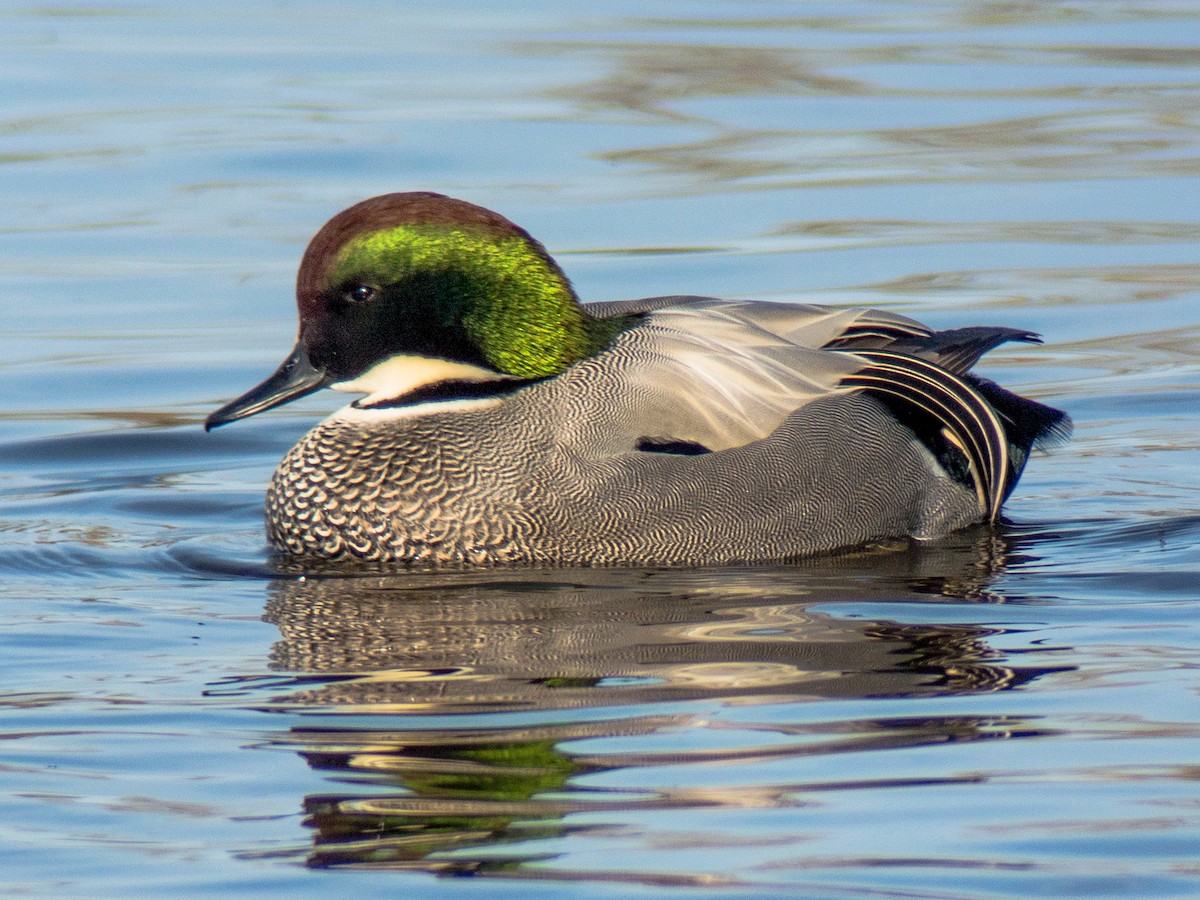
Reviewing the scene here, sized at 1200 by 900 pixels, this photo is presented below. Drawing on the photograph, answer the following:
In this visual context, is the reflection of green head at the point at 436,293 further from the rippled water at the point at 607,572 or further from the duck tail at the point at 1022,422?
the duck tail at the point at 1022,422

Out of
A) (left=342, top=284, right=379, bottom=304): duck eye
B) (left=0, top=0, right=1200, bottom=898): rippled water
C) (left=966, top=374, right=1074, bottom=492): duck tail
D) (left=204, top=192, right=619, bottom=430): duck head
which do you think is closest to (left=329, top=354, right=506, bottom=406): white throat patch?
(left=204, top=192, right=619, bottom=430): duck head

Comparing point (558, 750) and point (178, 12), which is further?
point (178, 12)

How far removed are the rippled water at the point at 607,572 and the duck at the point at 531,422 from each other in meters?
0.16

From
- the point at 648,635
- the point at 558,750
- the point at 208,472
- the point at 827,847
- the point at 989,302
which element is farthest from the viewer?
the point at 989,302

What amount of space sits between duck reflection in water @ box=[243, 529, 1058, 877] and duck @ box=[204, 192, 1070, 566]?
14 cm

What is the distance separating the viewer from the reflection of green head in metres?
6.82

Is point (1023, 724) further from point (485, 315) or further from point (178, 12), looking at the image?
point (178, 12)

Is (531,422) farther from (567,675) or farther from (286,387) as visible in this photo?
(567,675)

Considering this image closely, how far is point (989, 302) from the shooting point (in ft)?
35.1

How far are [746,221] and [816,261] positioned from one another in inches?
32.6

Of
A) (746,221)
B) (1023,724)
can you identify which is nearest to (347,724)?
(1023,724)

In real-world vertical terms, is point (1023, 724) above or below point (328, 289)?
below

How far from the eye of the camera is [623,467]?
669 centimetres

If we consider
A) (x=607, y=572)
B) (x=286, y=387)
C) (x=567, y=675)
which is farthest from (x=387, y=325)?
(x=567, y=675)
